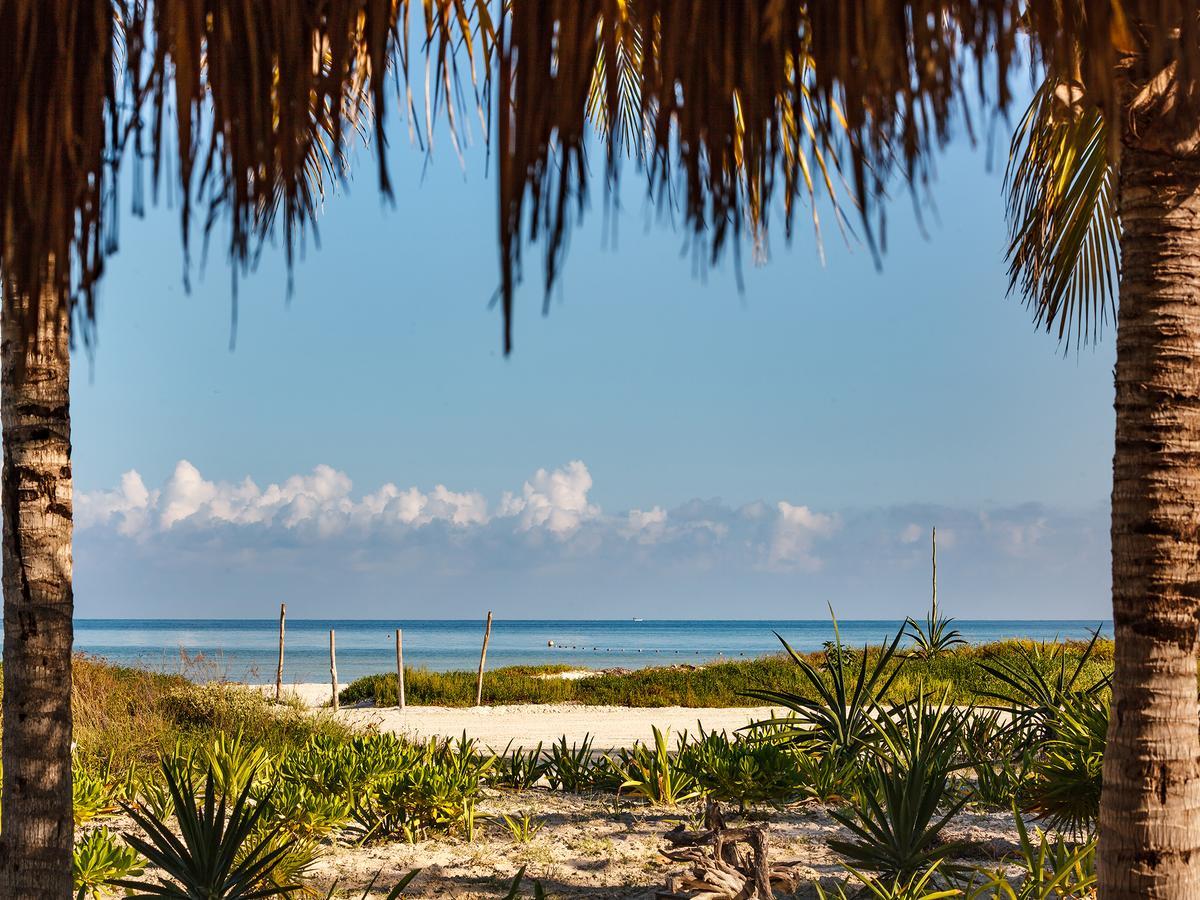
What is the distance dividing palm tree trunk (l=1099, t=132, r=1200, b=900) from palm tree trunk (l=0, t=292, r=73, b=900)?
13.2ft

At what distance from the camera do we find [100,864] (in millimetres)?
5082

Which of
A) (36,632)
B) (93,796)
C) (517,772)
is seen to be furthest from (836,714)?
(36,632)

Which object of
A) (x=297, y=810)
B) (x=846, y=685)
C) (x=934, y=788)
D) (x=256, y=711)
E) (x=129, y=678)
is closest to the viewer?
(x=934, y=788)

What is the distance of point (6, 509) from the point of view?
3973mm

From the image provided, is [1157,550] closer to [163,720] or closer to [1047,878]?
[1047,878]

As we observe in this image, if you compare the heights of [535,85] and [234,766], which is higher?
[535,85]

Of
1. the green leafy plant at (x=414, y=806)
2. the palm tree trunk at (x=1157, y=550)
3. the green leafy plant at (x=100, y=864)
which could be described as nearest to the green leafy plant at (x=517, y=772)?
the green leafy plant at (x=414, y=806)

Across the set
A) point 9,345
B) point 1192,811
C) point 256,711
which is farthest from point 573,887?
point 256,711

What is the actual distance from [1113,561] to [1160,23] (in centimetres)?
245

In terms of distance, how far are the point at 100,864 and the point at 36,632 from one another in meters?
1.86

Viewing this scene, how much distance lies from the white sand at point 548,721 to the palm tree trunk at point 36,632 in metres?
7.82

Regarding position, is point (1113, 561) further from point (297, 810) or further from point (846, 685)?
point (297, 810)

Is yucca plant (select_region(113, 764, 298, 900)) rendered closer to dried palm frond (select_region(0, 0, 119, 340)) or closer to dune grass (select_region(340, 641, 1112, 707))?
dried palm frond (select_region(0, 0, 119, 340))

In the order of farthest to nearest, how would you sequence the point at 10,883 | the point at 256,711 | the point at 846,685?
the point at 256,711
the point at 846,685
the point at 10,883
